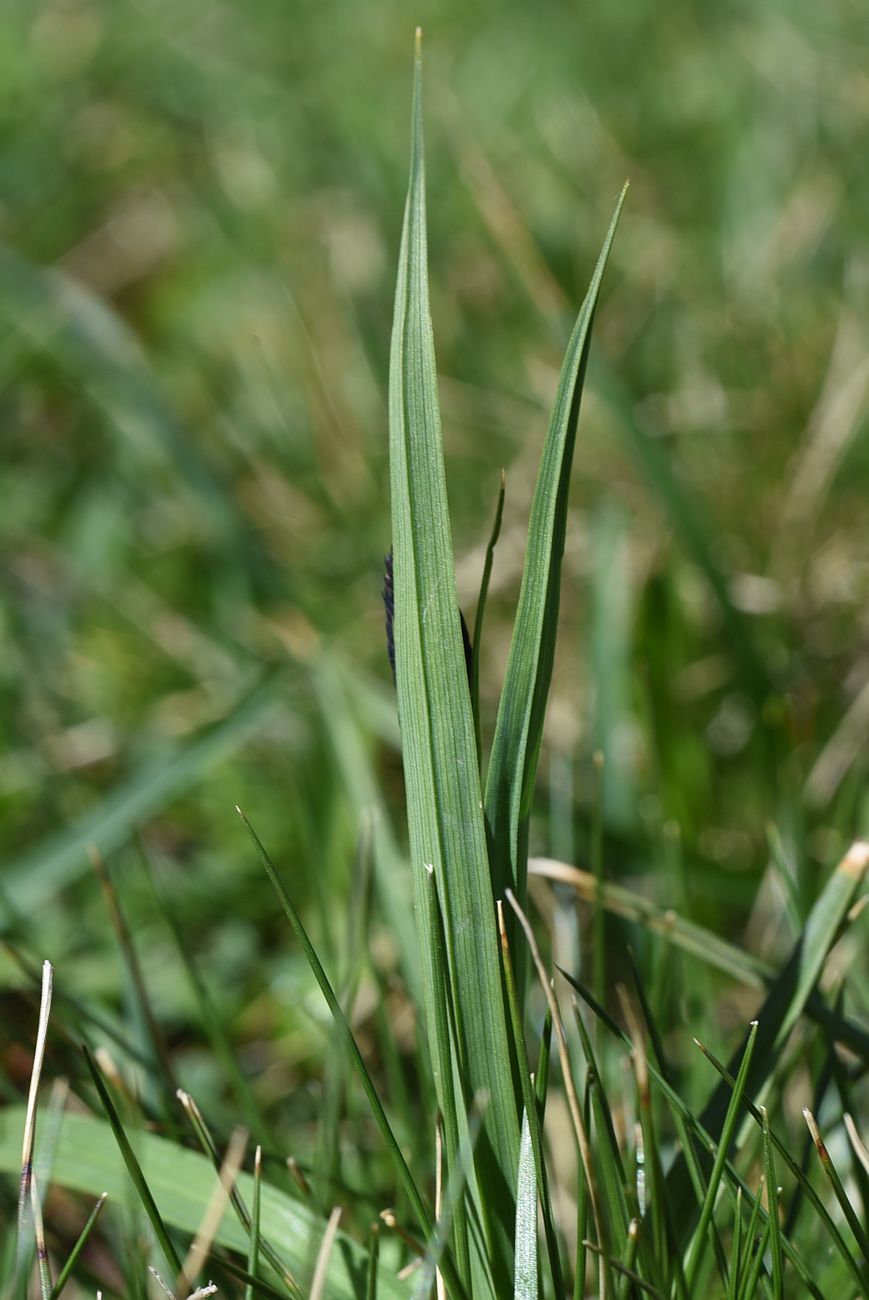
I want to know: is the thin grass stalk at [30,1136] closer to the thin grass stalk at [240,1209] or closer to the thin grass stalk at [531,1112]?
the thin grass stalk at [240,1209]

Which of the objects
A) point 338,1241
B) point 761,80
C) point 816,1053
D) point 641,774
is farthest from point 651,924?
point 761,80

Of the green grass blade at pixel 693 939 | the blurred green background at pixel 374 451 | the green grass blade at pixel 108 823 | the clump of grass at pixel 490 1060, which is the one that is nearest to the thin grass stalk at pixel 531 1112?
the clump of grass at pixel 490 1060

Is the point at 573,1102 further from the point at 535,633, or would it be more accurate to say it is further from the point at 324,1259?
Answer: the point at 535,633

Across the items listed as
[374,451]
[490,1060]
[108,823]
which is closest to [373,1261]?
[490,1060]

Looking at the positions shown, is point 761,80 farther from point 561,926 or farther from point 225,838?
point 561,926

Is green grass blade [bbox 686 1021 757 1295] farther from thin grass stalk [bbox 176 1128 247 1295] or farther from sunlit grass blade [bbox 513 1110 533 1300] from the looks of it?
thin grass stalk [bbox 176 1128 247 1295]

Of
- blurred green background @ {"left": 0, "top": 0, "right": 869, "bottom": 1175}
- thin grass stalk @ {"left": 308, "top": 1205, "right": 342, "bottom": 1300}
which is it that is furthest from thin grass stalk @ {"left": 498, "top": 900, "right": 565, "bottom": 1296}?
blurred green background @ {"left": 0, "top": 0, "right": 869, "bottom": 1175}

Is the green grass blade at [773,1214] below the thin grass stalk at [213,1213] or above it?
above
